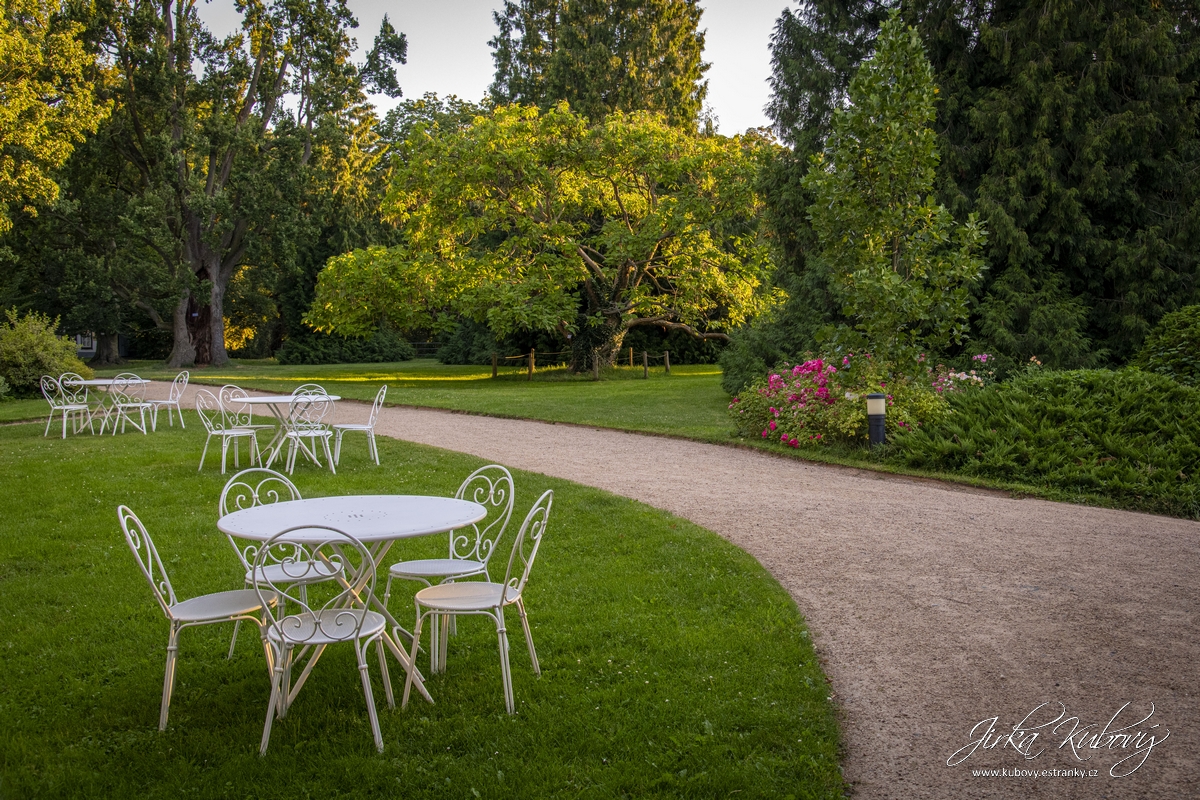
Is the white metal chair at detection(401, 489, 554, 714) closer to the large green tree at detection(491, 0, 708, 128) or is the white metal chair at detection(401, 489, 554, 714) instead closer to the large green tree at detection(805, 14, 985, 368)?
the large green tree at detection(805, 14, 985, 368)

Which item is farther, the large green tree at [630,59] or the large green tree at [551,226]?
the large green tree at [630,59]

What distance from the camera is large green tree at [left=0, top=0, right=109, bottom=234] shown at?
22.1 metres

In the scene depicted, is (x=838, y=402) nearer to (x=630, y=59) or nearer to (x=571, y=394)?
(x=571, y=394)

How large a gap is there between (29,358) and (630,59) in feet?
77.3

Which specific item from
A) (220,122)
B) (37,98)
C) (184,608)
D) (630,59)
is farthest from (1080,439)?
(220,122)

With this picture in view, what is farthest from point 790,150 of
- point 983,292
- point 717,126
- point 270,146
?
point 270,146

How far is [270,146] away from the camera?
111ft

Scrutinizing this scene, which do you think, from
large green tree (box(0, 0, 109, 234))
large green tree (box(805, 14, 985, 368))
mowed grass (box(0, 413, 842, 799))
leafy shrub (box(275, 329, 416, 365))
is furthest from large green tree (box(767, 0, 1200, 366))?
leafy shrub (box(275, 329, 416, 365))

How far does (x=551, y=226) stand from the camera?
25.2 m

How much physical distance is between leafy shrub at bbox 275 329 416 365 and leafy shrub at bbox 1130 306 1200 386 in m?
35.1

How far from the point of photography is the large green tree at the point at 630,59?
3356cm

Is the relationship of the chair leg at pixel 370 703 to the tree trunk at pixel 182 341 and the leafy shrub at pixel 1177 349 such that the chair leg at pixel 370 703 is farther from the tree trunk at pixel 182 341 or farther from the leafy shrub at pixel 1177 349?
the tree trunk at pixel 182 341
